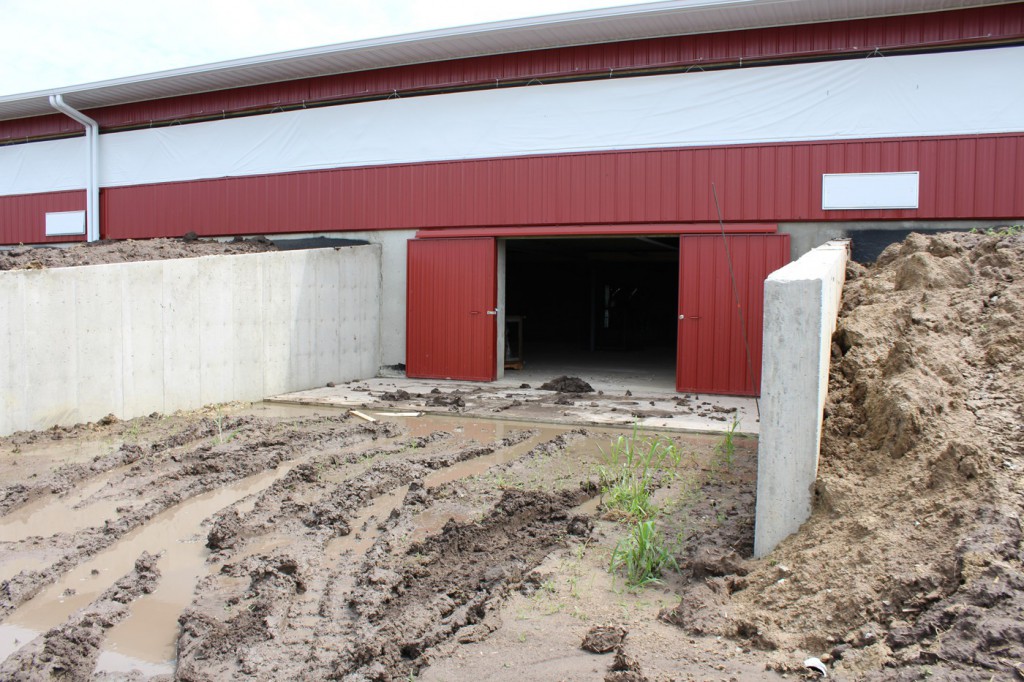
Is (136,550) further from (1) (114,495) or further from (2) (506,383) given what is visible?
(2) (506,383)

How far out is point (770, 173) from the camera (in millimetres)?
11656

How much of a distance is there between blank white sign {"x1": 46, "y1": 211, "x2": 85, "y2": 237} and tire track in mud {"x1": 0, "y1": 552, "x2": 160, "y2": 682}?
1497 cm

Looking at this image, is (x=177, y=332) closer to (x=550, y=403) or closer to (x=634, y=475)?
(x=550, y=403)

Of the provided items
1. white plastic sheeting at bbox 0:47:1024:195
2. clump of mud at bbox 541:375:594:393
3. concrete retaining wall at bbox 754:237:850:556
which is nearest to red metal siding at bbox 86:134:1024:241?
white plastic sheeting at bbox 0:47:1024:195

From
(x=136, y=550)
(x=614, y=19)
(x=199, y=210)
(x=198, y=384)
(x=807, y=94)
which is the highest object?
(x=614, y=19)

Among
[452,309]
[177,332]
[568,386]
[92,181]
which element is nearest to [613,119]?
[452,309]

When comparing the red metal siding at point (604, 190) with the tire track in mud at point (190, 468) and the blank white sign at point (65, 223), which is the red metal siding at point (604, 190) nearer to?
the blank white sign at point (65, 223)

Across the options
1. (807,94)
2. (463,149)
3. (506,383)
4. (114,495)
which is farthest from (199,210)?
(807,94)

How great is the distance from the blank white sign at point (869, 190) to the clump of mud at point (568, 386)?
4.50m

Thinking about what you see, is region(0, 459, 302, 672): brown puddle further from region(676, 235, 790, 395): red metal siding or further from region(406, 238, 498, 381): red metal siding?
region(676, 235, 790, 395): red metal siding

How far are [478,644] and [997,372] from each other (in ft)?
12.9

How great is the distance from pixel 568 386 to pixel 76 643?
8.89 meters

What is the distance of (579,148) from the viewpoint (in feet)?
41.9

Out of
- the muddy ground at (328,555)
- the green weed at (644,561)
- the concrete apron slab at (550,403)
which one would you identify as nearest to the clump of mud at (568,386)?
the concrete apron slab at (550,403)
